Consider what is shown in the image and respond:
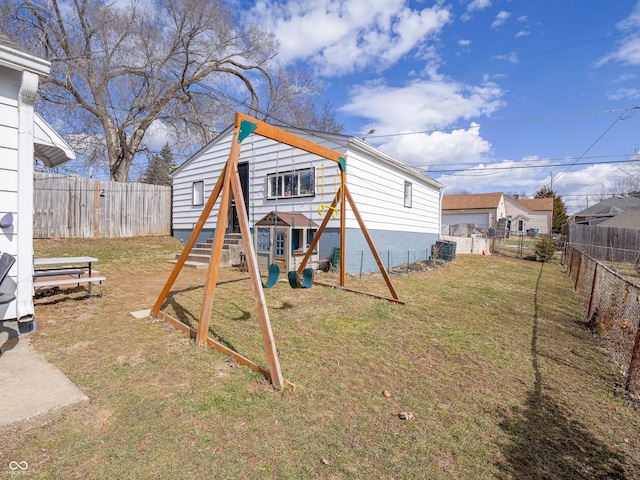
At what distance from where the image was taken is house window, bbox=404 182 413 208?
13.3 meters

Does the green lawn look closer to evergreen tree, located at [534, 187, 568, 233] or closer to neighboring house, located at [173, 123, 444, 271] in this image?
neighboring house, located at [173, 123, 444, 271]

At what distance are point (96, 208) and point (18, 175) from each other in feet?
31.5

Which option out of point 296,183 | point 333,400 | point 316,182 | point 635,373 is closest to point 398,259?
point 316,182

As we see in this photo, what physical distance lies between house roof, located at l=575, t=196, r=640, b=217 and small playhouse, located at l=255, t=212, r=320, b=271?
32521 millimetres

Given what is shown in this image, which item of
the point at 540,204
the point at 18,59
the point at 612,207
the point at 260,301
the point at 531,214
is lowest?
the point at 260,301

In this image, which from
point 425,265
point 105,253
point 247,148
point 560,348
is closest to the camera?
point 560,348

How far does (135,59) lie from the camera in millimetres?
16250

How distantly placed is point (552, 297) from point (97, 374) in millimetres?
9228

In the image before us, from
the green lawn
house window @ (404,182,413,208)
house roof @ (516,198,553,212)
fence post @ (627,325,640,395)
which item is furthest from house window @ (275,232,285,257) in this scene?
house roof @ (516,198,553,212)

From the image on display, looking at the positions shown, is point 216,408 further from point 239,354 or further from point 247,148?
point 247,148

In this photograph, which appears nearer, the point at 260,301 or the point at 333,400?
the point at 333,400

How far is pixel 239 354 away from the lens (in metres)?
3.71

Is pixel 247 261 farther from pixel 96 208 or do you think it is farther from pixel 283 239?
pixel 96 208

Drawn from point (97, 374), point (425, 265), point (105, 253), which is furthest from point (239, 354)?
point (425, 265)
